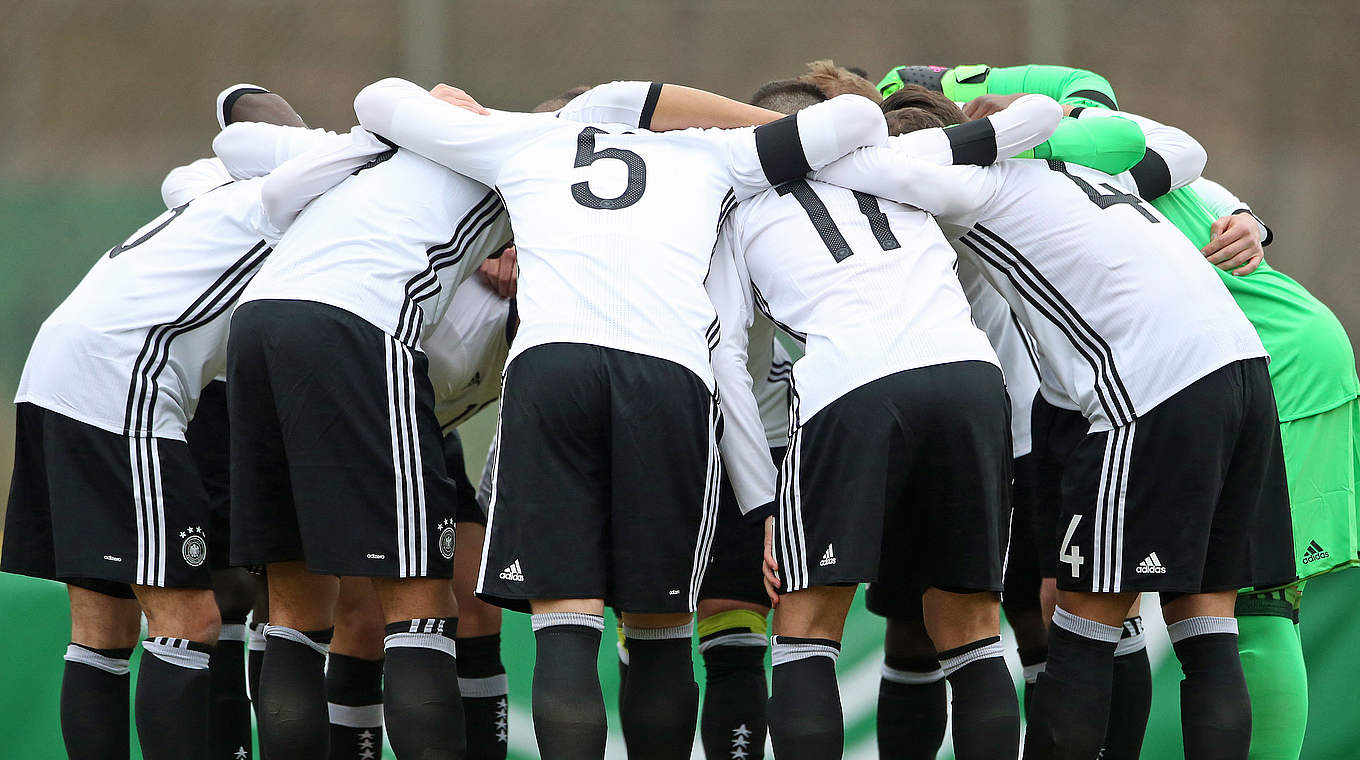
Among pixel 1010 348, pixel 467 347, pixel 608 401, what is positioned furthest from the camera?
pixel 1010 348

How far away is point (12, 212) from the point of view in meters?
5.73

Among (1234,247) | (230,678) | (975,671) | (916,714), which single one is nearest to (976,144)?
(1234,247)

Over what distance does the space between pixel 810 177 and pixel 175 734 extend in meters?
1.99

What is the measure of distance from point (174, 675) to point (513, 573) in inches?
38.7

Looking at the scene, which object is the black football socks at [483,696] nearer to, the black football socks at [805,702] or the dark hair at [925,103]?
the black football socks at [805,702]

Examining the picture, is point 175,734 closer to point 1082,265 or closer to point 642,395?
point 642,395

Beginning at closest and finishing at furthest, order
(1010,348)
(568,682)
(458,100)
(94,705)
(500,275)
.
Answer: (568,682) → (94,705) → (458,100) → (500,275) → (1010,348)

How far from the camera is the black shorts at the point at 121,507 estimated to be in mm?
3020

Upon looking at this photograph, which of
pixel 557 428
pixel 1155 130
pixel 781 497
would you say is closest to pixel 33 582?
pixel 557 428

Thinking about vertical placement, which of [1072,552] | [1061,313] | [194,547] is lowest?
[1072,552]

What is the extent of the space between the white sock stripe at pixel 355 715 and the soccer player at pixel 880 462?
1.27 meters

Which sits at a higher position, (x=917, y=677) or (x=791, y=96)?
(x=791, y=96)

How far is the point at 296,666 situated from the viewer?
2932 millimetres

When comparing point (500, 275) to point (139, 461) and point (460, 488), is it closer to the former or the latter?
point (460, 488)
